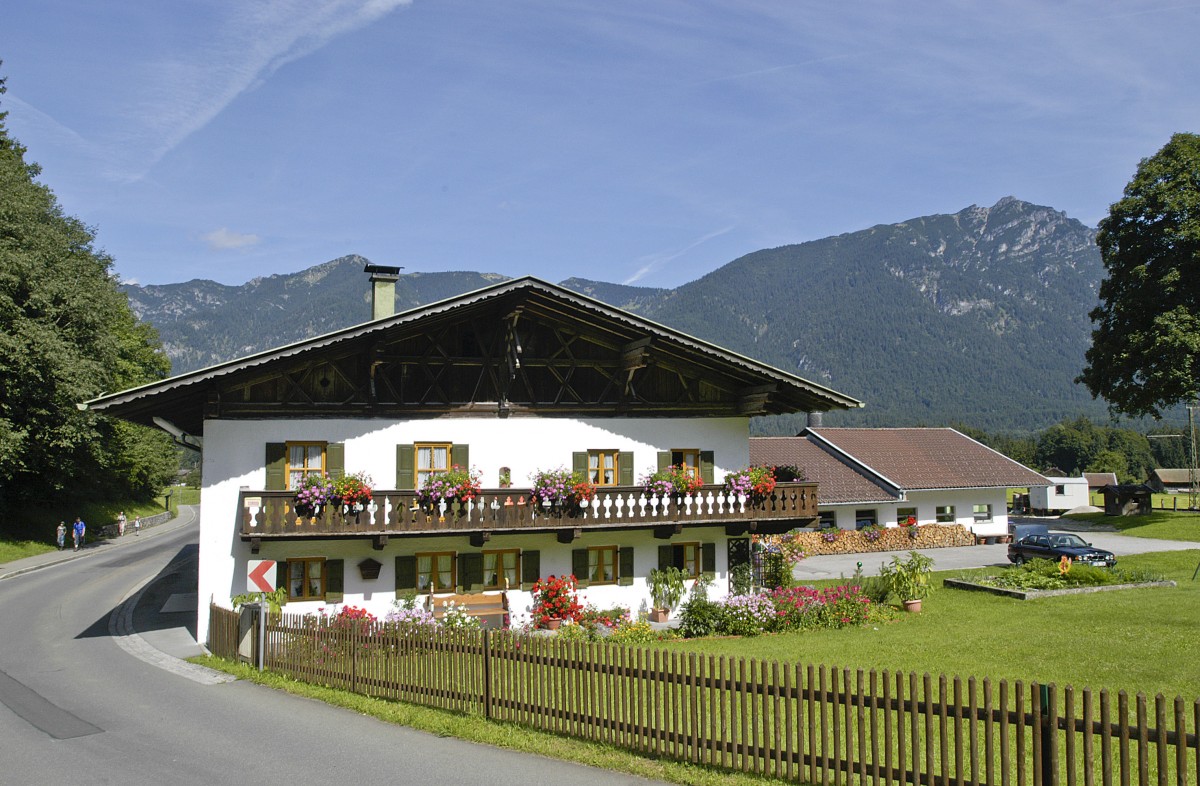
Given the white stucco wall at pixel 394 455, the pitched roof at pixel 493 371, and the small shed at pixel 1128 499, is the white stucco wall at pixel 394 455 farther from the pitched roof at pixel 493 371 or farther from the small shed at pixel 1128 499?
the small shed at pixel 1128 499

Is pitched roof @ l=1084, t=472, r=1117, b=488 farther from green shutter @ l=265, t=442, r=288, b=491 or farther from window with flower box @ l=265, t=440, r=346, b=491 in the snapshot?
green shutter @ l=265, t=442, r=288, b=491

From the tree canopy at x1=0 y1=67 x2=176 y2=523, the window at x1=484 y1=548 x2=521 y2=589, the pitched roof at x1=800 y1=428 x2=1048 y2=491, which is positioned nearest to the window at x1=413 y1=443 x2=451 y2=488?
the window at x1=484 y1=548 x2=521 y2=589

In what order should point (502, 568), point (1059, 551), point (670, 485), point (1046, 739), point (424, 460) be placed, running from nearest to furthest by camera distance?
point (1046, 739) < point (424, 460) < point (502, 568) < point (670, 485) < point (1059, 551)

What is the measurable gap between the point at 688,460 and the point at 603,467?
99.1 inches

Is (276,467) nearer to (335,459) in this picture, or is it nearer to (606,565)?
(335,459)

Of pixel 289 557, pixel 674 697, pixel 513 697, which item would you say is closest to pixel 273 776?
pixel 513 697

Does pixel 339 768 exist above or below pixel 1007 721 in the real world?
below

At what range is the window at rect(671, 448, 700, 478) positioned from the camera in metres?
24.7

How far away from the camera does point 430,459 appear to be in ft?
73.3

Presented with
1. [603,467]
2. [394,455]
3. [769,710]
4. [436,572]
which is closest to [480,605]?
[436,572]

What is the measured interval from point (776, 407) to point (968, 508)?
80.5 feet

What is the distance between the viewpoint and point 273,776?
409 inches

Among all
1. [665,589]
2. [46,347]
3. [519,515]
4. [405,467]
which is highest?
[46,347]

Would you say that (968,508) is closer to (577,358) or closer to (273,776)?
(577,358)
